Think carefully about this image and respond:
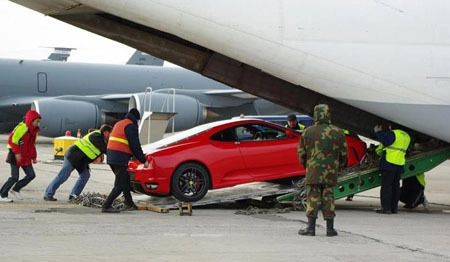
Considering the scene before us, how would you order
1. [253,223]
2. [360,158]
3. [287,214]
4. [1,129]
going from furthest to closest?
[1,129] → [360,158] → [287,214] → [253,223]

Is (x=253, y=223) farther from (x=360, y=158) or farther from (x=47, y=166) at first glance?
(x=47, y=166)

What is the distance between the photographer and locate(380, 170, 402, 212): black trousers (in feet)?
43.0

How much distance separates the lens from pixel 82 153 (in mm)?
14336

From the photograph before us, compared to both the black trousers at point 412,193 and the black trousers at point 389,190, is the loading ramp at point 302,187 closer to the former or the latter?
the black trousers at point 389,190

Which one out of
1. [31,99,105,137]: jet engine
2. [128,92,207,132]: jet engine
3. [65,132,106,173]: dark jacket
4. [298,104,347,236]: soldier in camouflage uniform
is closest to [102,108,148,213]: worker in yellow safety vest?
[65,132,106,173]: dark jacket

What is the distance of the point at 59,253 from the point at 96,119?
27992 millimetres

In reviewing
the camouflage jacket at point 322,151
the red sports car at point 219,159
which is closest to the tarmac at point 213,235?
the red sports car at point 219,159

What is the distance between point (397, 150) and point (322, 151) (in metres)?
3.11

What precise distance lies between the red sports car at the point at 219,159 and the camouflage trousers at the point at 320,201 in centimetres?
294

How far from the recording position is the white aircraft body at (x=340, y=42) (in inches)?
480

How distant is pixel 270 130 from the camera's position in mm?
13750

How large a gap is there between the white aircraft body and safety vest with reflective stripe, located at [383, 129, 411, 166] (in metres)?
0.24

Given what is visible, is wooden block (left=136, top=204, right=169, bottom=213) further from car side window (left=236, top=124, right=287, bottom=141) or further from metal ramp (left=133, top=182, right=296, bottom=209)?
car side window (left=236, top=124, right=287, bottom=141)

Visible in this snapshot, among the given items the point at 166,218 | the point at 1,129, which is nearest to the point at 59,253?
the point at 166,218
